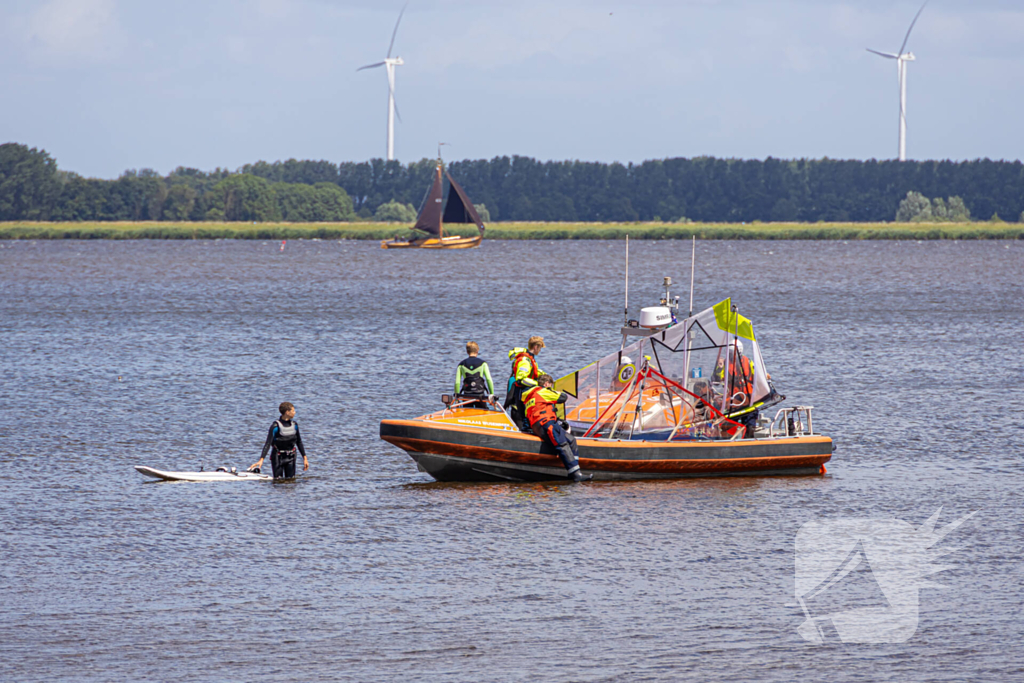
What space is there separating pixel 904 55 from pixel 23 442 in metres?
122

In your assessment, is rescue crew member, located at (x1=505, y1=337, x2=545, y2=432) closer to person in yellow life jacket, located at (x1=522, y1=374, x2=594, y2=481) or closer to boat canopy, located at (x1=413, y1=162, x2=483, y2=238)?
person in yellow life jacket, located at (x1=522, y1=374, x2=594, y2=481)

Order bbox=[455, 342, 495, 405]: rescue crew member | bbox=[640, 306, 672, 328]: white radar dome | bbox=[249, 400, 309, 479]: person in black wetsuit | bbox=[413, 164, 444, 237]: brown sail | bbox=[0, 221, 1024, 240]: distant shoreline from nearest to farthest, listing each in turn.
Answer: bbox=[249, 400, 309, 479]: person in black wetsuit → bbox=[455, 342, 495, 405]: rescue crew member → bbox=[640, 306, 672, 328]: white radar dome → bbox=[413, 164, 444, 237]: brown sail → bbox=[0, 221, 1024, 240]: distant shoreline

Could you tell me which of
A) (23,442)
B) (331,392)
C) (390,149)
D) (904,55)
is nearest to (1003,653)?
(23,442)

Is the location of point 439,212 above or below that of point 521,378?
above

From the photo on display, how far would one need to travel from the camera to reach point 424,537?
16.0 meters

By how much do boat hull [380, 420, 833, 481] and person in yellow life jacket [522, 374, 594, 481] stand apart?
0.56 feet

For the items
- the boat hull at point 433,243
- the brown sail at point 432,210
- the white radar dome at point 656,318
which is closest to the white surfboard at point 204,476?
the white radar dome at point 656,318

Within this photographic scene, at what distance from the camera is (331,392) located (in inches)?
1212

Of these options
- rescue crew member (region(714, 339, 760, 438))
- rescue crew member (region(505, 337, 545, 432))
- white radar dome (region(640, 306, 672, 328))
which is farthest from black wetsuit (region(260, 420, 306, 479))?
rescue crew member (region(714, 339, 760, 438))

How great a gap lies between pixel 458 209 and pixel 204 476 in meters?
111

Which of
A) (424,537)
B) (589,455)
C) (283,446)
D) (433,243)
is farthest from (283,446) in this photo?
(433,243)

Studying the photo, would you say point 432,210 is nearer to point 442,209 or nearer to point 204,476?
point 442,209

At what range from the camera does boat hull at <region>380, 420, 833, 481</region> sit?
18.7 metres

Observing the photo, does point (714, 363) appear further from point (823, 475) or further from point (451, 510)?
point (451, 510)
